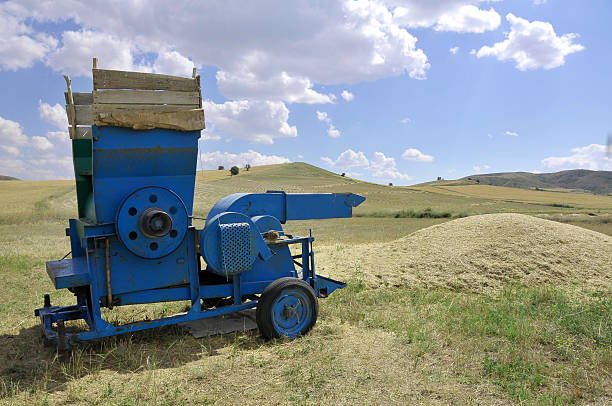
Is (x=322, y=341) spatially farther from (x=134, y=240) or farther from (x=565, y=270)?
(x=565, y=270)

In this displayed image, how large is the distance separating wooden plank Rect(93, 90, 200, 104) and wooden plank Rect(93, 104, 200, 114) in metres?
0.03

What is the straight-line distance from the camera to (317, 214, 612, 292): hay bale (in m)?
9.27

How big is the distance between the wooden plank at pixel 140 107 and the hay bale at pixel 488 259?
5411mm

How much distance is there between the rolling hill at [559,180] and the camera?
112688 millimetres

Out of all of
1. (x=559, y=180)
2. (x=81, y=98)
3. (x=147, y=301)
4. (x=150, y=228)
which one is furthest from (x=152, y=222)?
(x=559, y=180)

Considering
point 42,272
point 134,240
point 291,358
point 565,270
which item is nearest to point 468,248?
point 565,270

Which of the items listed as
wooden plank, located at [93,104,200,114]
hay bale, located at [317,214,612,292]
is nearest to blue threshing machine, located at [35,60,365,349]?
wooden plank, located at [93,104,200,114]

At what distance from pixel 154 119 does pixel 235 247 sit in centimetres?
178

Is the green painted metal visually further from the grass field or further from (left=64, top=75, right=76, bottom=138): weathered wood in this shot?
the grass field

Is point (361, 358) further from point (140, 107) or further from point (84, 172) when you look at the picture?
point (84, 172)

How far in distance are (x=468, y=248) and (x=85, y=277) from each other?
8033mm

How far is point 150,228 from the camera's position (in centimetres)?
515

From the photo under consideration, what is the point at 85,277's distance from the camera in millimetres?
5133

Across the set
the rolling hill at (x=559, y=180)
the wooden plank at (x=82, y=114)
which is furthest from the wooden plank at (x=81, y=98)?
the rolling hill at (x=559, y=180)
